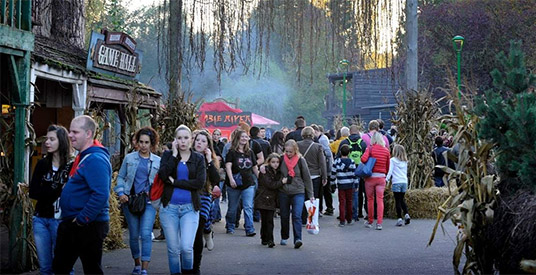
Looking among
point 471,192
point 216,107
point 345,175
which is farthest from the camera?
point 216,107

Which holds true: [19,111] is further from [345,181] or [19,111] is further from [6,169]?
[345,181]

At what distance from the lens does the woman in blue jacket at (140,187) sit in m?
9.87

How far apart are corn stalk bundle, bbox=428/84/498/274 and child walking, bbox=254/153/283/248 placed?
15.9 ft

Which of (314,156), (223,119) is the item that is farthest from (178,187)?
(223,119)

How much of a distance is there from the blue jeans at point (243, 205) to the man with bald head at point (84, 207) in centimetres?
772

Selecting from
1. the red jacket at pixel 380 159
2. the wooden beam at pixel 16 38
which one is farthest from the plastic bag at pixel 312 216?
the wooden beam at pixel 16 38

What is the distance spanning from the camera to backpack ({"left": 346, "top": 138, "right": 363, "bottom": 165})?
17641mm

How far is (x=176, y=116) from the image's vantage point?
15648 mm

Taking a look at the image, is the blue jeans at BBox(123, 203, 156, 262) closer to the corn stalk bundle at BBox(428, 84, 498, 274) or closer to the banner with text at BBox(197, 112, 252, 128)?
the corn stalk bundle at BBox(428, 84, 498, 274)

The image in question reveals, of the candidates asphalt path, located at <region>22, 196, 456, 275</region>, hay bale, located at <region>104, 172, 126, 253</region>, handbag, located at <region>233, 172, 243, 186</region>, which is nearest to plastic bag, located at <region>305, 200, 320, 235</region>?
asphalt path, located at <region>22, 196, 456, 275</region>

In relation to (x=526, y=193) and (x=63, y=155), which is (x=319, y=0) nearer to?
(x=63, y=155)

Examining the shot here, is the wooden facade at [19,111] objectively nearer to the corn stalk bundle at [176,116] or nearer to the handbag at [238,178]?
the handbag at [238,178]

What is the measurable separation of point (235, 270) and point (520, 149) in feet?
15.2

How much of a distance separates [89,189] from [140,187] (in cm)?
299
